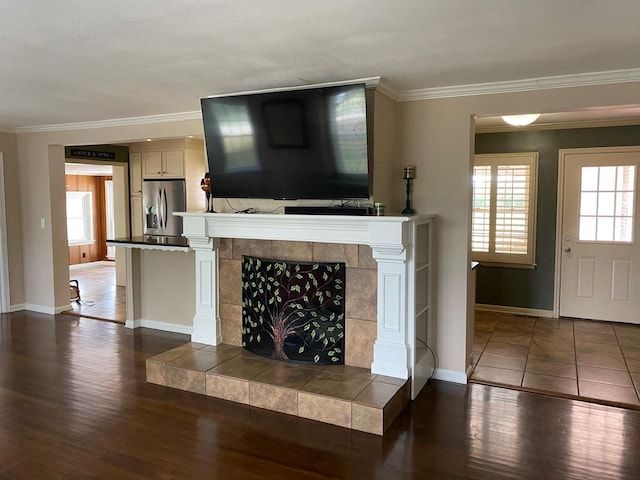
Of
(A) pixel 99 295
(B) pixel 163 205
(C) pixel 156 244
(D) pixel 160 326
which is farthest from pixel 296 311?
(A) pixel 99 295

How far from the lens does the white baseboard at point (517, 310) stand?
598 centimetres

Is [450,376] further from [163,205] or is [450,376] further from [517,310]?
[163,205]

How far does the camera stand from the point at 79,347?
4.81 meters

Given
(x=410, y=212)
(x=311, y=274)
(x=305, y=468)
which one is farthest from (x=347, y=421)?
(x=410, y=212)

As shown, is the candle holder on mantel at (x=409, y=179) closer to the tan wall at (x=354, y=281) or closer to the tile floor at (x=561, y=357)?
the tan wall at (x=354, y=281)

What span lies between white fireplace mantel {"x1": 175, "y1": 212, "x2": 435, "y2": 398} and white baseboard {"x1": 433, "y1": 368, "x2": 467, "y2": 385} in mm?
81

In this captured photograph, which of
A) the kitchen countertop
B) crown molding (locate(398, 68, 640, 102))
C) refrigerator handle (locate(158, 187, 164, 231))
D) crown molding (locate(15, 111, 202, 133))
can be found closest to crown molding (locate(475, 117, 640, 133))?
crown molding (locate(398, 68, 640, 102))

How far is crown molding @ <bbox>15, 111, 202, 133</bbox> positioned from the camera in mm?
4968

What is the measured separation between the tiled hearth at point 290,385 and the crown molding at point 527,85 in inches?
87.5

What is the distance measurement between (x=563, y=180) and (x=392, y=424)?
4.02m

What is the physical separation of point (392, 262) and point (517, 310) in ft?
11.0

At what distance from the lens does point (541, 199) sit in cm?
594

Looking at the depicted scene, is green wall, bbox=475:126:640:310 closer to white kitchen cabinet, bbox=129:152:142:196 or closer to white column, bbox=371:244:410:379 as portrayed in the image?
white column, bbox=371:244:410:379

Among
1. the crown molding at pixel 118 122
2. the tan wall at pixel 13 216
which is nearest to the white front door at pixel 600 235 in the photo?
the crown molding at pixel 118 122
